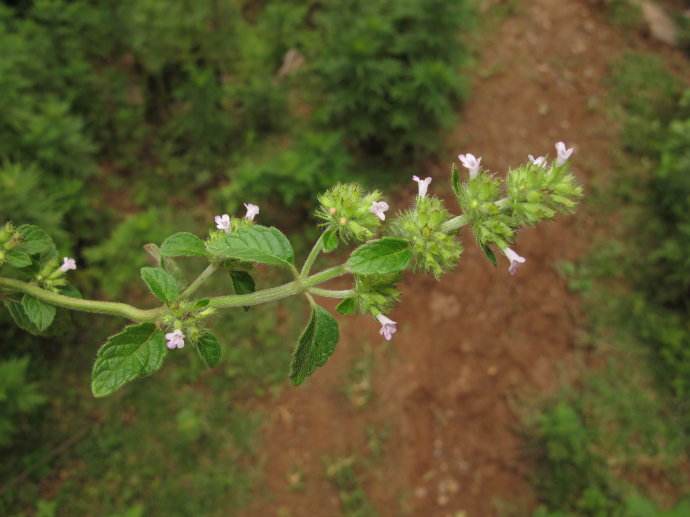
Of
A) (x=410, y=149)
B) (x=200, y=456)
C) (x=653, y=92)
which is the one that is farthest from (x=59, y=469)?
(x=653, y=92)

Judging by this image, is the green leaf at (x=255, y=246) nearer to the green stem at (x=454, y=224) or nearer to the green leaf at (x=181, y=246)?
the green leaf at (x=181, y=246)

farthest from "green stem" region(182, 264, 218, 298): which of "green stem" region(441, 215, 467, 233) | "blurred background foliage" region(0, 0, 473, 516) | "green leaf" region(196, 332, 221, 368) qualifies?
"blurred background foliage" region(0, 0, 473, 516)

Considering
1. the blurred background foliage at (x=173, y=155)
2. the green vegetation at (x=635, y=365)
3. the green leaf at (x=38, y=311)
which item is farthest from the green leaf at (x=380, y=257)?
the green vegetation at (x=635, y=365)

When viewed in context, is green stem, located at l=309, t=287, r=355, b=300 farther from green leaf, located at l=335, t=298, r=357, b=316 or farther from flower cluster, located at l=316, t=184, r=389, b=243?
flower cluster, located at l=316, t=184, r=389, b=243

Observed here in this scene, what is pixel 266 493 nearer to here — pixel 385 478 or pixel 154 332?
pixel 385 478

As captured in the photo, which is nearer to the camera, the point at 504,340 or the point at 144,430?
the point at 144,430

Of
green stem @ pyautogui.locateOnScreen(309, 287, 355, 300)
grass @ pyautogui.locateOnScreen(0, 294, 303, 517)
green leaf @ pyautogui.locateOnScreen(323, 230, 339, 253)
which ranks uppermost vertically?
green leaf @ pyautogui.locateOnScreen(323, 230, 339, 253)
